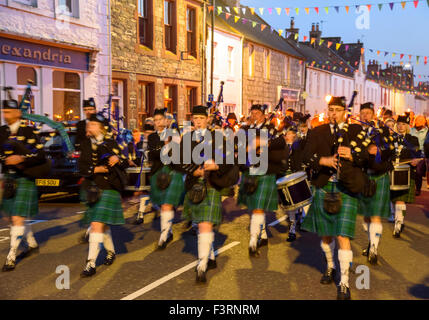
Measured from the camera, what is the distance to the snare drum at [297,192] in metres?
6.50

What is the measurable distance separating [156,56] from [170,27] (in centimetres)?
207

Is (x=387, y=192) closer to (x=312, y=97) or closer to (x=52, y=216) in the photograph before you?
(x=52, y=216)

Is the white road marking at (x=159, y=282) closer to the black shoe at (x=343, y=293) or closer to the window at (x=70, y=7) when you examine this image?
the black shoe at (x=343, y=293)

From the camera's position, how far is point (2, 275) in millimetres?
5707

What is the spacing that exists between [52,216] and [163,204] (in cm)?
310

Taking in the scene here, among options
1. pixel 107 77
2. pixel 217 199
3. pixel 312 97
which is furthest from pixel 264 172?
pixel 312 97

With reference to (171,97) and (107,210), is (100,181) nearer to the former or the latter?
(107,210)

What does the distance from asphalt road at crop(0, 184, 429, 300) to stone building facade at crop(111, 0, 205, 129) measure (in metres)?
10.3

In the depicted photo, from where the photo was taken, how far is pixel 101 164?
588cm

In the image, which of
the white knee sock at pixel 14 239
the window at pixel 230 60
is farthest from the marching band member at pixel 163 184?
the window at pixel 230 60

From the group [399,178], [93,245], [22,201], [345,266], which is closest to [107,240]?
[93,245]

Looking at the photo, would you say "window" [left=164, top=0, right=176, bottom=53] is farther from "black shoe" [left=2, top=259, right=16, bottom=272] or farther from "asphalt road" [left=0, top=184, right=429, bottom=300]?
"black shoe" [left=2, top=259, right=16, bottom=272]

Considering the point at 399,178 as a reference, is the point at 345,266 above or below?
below

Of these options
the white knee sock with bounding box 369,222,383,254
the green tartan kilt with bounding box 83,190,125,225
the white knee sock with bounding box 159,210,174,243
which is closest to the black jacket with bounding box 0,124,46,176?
the green tartan kilt with bounding box 83,190,125,225
